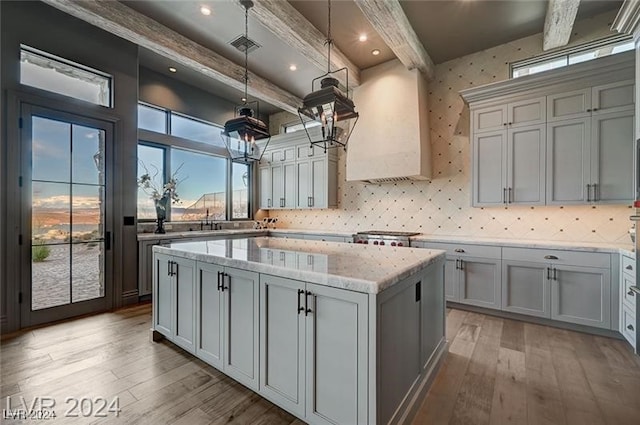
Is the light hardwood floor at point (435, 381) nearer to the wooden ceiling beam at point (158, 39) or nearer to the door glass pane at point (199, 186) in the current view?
the door glass pane at point (199, 186)

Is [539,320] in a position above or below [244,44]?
below

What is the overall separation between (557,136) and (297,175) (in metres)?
3.90

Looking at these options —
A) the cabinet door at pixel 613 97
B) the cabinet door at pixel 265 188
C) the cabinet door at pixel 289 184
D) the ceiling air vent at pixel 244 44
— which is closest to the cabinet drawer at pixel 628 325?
the cabinet door at pixel 613 97

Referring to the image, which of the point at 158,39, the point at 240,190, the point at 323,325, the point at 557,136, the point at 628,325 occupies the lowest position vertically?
the point at 628,325

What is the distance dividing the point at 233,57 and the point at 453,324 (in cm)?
444

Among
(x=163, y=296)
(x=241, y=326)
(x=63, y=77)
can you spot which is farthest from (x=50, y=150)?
(x=241, y=326)

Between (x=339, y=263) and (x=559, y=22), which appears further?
(x=559, y=22)

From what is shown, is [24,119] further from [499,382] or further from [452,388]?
[499,382]

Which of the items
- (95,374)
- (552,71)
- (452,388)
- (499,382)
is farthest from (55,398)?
(552,71)

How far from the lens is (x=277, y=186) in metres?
5.93

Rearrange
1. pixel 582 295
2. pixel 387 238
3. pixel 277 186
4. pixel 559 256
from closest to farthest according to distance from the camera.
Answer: pixel 582 295, pixel 559 256, pixel 387 238, pixel 277 186

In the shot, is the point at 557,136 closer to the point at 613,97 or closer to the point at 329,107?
the point at 613,97

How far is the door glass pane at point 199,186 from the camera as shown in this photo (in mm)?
5016

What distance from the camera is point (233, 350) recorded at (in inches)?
77.3
